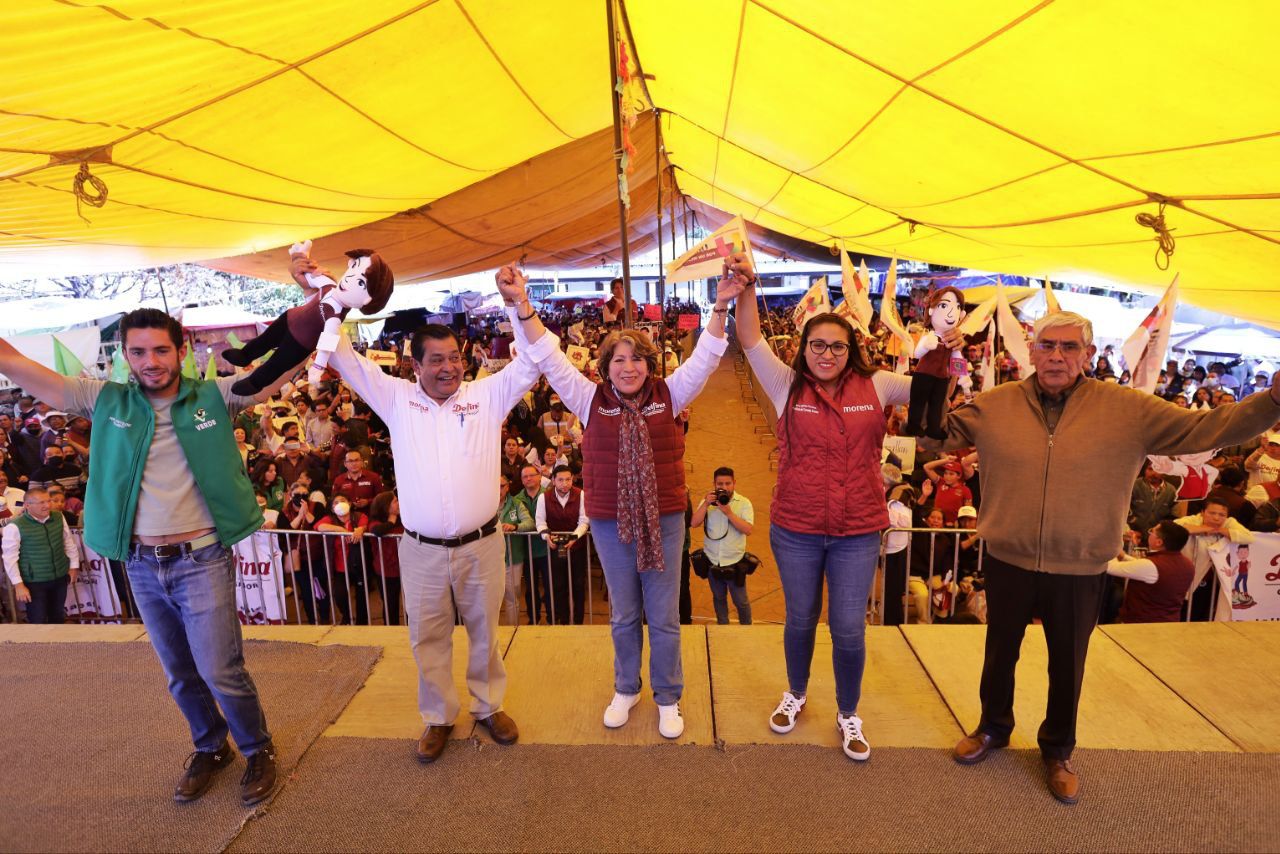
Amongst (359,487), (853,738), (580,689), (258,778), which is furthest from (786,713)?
(359,487)

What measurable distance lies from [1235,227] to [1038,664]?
3.50 meters

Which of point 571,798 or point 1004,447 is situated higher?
point 1004,447

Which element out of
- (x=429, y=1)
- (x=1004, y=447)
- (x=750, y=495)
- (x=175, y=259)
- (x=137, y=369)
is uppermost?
(x=429, y=1)

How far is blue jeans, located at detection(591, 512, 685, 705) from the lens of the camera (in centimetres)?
277

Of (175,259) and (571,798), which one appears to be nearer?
(571,798)

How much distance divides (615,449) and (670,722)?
4.06ft

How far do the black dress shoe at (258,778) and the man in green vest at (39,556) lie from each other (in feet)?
12.1

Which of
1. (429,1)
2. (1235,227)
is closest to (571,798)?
(429,1)

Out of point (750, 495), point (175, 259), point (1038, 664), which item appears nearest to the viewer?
point (1038, 664)

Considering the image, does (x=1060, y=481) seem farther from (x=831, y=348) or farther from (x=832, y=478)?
(x=831, y=348)

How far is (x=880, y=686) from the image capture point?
3.29 m

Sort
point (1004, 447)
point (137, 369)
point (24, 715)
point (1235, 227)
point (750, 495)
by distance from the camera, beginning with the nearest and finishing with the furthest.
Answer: point (137, 369), point (1004, 447), point (24, 715), point (1235, 227), point (750, 495)

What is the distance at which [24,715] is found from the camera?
3174 millimetres

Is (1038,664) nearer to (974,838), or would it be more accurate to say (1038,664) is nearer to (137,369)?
(974,838)
